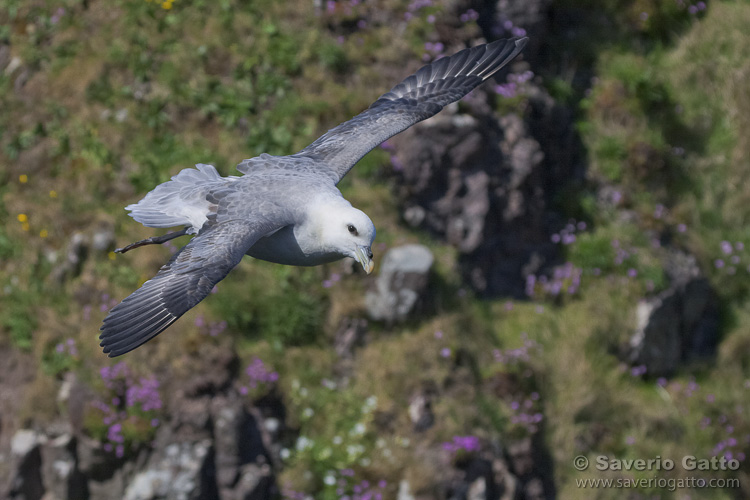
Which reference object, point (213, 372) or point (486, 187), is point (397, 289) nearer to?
point (486, 187)

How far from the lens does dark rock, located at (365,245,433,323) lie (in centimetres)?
887

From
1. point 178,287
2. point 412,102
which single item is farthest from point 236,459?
point 412,102

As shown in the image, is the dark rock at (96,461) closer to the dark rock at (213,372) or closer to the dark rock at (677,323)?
the dark rock at (213,372)

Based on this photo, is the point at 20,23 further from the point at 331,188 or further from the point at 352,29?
the point at 331,188

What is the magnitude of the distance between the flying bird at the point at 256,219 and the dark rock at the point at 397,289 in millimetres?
1862

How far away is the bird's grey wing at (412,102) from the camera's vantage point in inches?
275

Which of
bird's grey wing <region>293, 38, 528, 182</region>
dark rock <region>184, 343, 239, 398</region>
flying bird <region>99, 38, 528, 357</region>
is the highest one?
flying bird <region>99, 38, 528, 357</region>

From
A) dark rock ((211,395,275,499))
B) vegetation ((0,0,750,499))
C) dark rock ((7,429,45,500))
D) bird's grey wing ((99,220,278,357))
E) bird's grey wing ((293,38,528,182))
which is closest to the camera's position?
bird's grey wing ((99,220,278,357))

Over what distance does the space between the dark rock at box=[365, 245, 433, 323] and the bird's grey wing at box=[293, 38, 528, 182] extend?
1.74m

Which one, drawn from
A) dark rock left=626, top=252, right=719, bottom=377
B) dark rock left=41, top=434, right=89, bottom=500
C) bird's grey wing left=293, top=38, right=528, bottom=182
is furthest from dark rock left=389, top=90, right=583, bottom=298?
dark rock left=41, top=434, right=89, bottom=500

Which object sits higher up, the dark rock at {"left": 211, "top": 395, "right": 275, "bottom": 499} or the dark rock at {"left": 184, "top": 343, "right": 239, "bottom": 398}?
the dark rock at {"left": 184, "top": 343, "right": 239, "bottom": 398}

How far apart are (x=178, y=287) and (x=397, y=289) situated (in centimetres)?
368

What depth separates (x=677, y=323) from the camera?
398 inches

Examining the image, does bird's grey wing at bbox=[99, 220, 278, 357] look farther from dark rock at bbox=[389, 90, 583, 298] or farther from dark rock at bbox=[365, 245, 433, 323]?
dark rock at bbox=[389, 90, 583, 298]
